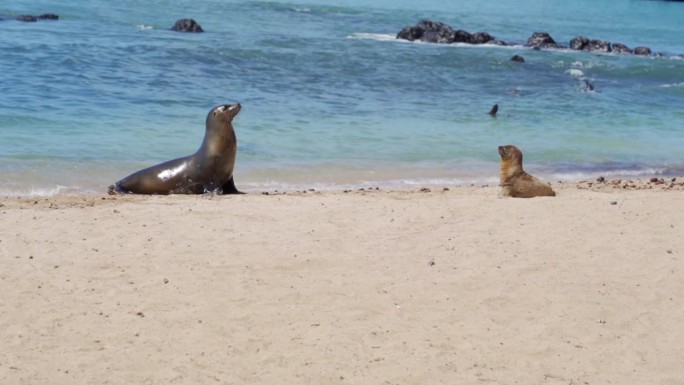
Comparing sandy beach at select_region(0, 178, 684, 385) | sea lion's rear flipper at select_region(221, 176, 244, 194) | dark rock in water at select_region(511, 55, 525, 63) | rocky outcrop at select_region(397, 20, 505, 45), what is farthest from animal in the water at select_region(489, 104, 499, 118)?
rocky outcrop at select_region(397, 20, 505, 45)

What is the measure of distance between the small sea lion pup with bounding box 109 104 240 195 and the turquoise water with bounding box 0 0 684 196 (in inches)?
21.6

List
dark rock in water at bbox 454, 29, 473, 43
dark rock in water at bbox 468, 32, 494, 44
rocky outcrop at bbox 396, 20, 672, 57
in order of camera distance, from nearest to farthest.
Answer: rocky outcrop at bbox 396, 20, 672, 57 < dark rock in water at bbox 454, 29, 473, 43 < dark rock in water at bbox 468, 32, 494, 44

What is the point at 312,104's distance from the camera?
1538 cm

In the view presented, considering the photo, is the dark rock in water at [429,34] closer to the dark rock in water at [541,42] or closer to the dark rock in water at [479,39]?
the dark rock in water at [479,39]

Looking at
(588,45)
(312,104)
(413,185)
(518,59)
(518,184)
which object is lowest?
(413,185)

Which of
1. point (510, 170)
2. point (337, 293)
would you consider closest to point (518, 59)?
point (510, 170)

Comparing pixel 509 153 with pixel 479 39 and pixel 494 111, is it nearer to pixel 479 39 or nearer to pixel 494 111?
pixel 494 111

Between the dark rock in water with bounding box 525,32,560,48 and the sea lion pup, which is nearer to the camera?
the sea lion pup

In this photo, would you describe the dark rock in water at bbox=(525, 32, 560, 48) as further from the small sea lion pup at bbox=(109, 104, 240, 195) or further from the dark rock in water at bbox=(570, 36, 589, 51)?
the small sea lion pup at bbox=(109, 104, 240, 195)

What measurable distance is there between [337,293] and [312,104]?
31.4 ft

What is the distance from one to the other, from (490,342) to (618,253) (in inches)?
79.9

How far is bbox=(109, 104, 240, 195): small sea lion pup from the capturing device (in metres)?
9.20

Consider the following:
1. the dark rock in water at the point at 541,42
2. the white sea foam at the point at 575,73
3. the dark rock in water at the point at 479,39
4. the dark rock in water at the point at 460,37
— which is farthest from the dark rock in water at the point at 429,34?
the white sea foam at the point at 575,73

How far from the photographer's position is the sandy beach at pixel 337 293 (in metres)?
5.04
